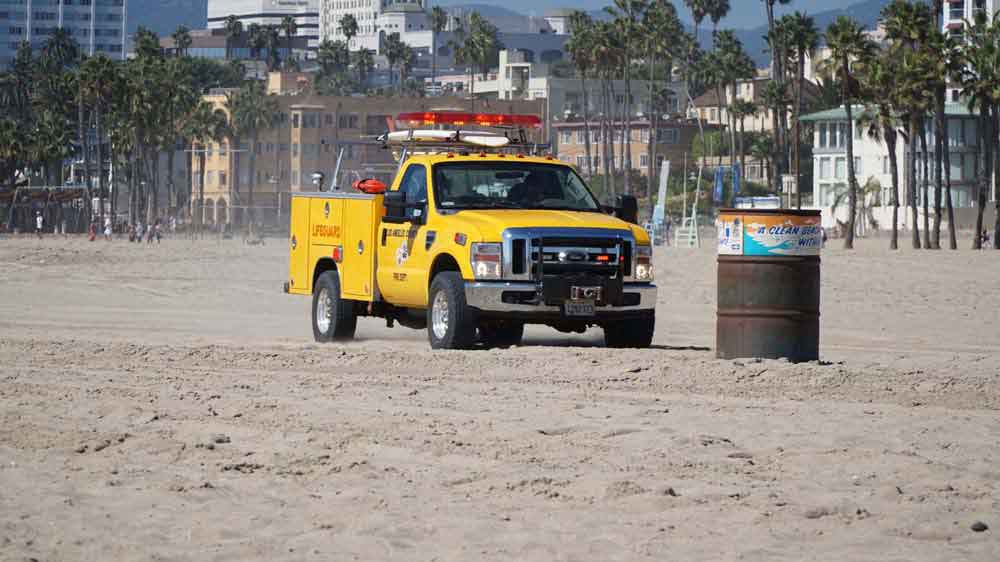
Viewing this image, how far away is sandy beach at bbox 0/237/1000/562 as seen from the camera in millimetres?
8352

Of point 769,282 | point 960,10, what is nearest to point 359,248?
point 769,282

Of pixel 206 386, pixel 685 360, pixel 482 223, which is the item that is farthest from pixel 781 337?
pixel 206 386

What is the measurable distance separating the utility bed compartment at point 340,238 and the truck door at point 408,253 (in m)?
0.21

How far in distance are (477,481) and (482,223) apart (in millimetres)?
7840

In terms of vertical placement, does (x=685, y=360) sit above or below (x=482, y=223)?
below

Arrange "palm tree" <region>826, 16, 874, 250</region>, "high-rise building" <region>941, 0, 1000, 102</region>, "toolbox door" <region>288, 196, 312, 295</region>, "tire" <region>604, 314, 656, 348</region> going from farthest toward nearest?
"high-rise building" <region>941, 0, 1000, 102</region> → "palm tree" <region>826, 16, 874, 250</region> → "toolbox door" <region>288, 196, 312, 295</region> → "tire" <region>604, 314, 656, 348</region>

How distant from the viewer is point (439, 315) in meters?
17.8

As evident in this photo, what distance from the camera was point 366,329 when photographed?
73.0 ft

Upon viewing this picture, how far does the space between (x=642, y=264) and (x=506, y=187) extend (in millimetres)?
1699

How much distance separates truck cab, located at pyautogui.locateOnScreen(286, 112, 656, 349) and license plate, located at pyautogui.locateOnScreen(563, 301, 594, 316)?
11 millimetres

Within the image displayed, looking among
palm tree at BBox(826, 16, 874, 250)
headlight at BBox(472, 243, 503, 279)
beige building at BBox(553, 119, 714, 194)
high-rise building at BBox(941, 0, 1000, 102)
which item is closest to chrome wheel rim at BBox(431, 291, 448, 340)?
headlight at BBox(472, 243, 503, 279)

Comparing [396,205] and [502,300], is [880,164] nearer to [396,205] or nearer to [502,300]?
[396,205]

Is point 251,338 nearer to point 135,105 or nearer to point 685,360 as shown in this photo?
point 685,360

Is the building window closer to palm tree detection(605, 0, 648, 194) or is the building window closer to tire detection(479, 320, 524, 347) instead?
palm tree detection(605, 0, 648, 194)
